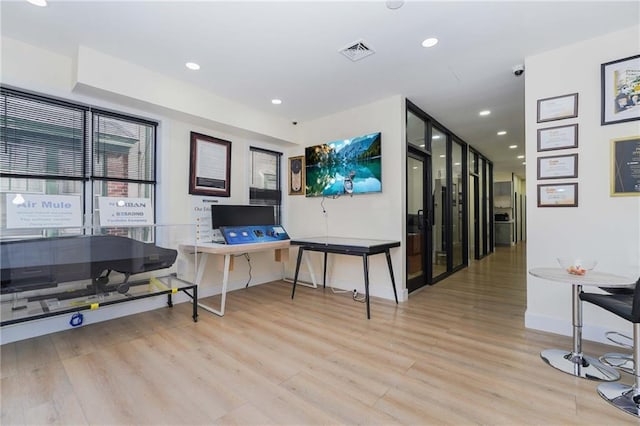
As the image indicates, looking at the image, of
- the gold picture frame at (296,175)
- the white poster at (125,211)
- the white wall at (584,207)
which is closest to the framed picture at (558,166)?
the white wall at (584,207)

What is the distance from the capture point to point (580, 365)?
2072 mm

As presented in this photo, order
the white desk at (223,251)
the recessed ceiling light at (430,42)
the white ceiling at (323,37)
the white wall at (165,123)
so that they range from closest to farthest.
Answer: the white ceiling at (323,37)
the recessed ceiling light at (430,42)
the white wall at (165,123)
the white desk at (223,251)

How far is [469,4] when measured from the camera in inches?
84.5

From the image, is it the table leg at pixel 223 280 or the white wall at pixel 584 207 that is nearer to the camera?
the white wall at pixel 584 207

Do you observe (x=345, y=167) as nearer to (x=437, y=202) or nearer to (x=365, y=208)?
(x=365, y=208)

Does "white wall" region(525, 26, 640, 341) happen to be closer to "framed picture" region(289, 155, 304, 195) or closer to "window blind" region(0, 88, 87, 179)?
"framed picture" region(289, 155, 304, 195)

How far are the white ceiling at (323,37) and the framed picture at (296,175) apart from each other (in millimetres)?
1406

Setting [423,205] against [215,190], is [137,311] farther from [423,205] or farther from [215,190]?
[423,205]

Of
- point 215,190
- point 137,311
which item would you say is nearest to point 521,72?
point 215,190

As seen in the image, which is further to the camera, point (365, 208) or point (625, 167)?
point (365, 208)

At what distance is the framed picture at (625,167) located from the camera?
236cm

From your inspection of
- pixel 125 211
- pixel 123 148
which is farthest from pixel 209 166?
pixel 125 211

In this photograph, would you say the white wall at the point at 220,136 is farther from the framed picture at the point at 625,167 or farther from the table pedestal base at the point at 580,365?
the framed picture at the point at 625,167

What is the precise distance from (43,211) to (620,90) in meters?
5.33
